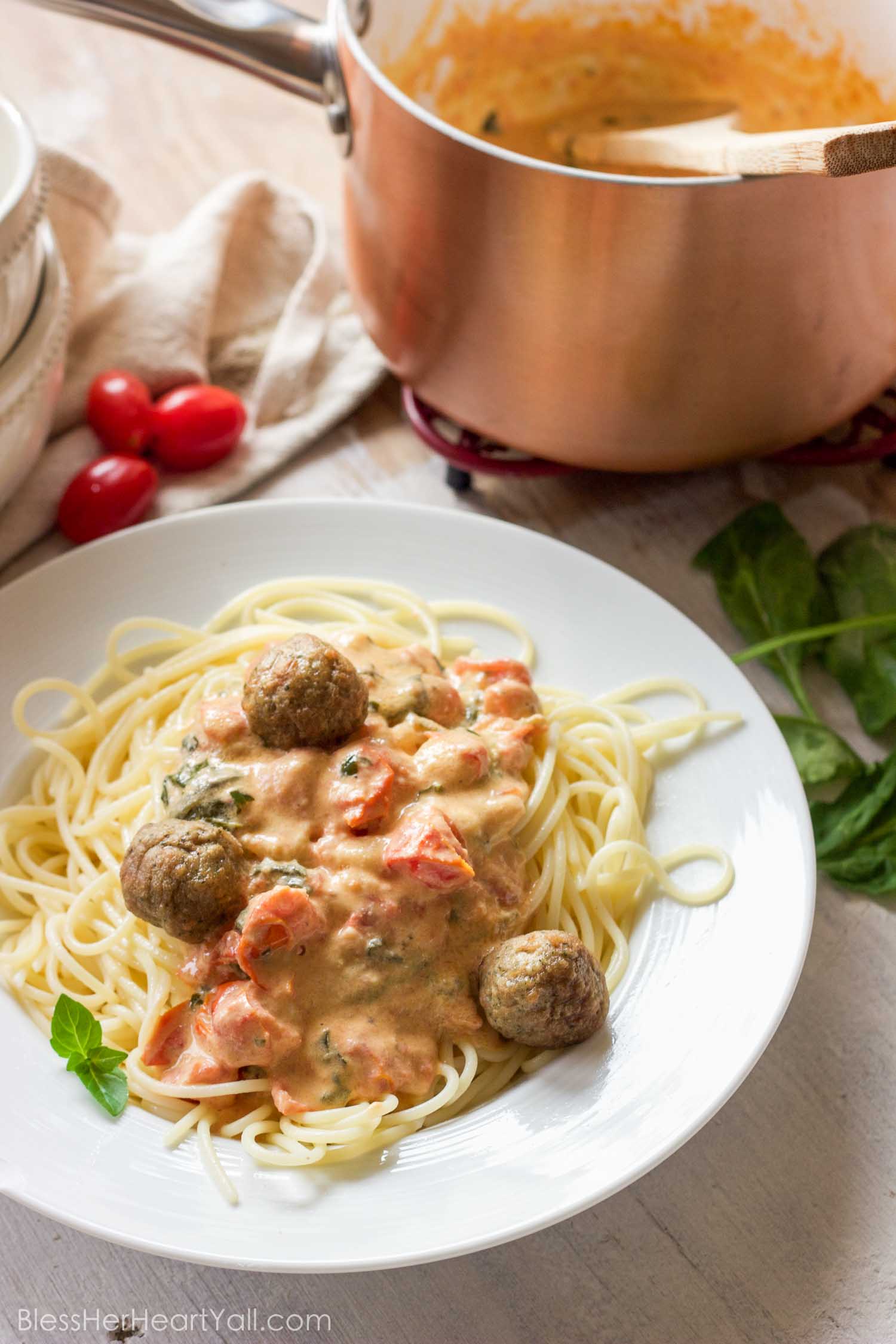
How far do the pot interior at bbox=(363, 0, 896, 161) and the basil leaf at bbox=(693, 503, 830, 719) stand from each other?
1202 mm

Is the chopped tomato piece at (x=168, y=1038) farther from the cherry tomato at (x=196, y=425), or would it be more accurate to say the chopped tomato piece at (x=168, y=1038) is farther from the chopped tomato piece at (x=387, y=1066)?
the cherry tomato at (x=196, y=425)

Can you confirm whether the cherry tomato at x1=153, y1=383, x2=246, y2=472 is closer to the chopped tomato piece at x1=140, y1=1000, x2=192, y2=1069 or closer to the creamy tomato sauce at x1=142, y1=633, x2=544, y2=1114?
the creamy tomato sauce at x1=142, y1=633, x2=544, y2=1114

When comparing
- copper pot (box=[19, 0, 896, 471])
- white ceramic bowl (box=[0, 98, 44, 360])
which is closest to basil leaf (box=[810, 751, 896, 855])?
copper pot (box=[19, 0, 896, 471])

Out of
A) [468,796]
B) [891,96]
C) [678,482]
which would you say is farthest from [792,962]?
[891,96]

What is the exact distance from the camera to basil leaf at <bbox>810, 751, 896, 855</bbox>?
127 inches

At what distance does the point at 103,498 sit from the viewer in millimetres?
3801

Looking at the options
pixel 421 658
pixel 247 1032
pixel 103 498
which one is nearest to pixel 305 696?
pixel 421 658

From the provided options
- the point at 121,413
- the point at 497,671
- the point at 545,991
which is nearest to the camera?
the point at 545,991

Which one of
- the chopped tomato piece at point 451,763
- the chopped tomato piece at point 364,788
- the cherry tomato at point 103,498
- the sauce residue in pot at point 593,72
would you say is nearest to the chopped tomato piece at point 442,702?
the chopped tomato piece at point 451,763

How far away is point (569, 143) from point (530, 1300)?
296cm

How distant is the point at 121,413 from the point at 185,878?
6.24 ft

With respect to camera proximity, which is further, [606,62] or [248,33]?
[606,62]

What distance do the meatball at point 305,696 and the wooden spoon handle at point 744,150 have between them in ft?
4.37

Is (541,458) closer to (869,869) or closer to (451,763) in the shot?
(451,763)
